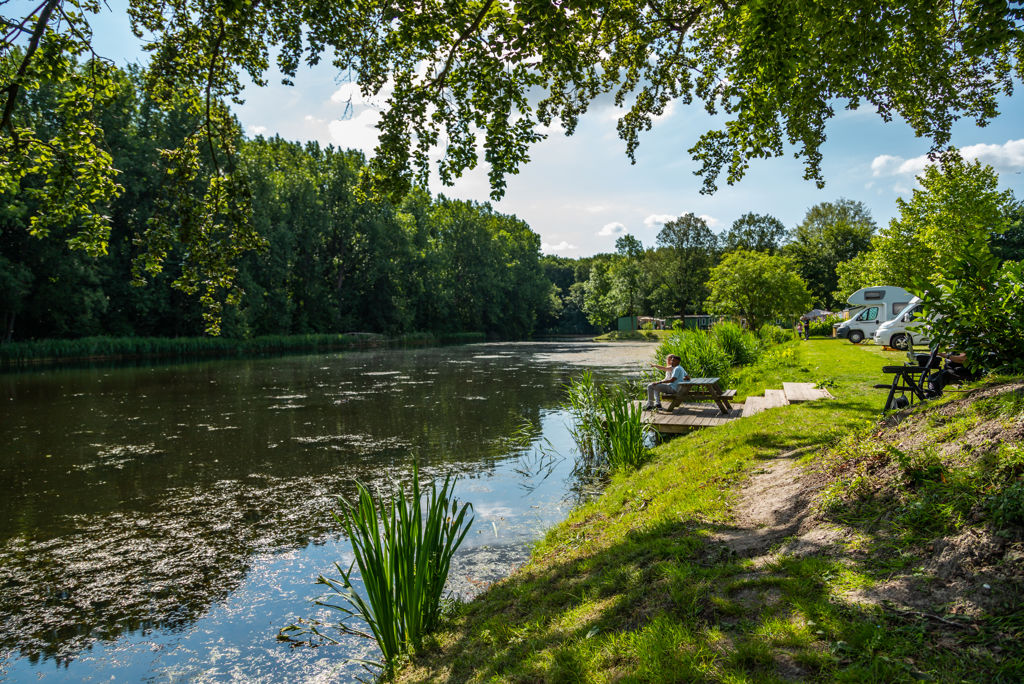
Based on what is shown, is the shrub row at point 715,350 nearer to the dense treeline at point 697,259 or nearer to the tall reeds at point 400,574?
the tall reeds at point 400,574

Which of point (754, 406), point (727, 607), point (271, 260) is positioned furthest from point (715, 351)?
point (271, 260)

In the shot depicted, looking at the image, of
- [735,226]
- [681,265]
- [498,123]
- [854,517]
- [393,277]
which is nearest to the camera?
[854,517]

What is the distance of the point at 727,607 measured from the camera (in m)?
3.12

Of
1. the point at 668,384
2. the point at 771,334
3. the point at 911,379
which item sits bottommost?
the point at 668,384

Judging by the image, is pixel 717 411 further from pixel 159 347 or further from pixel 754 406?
pixel 159 347

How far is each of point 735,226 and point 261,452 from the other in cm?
9380

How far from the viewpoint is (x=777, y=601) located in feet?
10.0

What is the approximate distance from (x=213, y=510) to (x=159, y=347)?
3511cm

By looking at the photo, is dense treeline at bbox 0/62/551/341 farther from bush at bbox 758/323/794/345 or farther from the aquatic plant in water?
bush at bbox 758/323/794/345

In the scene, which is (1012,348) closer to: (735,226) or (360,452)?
(360,452)

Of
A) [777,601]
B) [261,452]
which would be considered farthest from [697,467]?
[261,452]

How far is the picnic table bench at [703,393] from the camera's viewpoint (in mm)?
10711

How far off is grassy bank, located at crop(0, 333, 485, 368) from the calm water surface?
1598 cm

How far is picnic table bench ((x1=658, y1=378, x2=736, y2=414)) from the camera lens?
10.7 m
